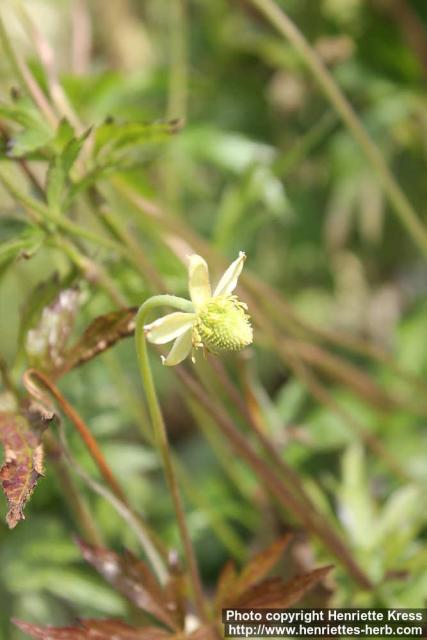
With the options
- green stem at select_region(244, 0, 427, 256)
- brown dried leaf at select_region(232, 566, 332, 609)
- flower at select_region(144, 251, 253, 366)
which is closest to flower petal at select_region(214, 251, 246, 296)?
flower at select_region(144, 251, 253, 366)

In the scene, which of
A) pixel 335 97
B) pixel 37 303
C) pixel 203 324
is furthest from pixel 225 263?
pixel 203 324

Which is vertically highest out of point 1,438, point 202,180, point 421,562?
point 202,180

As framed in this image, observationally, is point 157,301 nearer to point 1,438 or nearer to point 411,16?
point 1,438

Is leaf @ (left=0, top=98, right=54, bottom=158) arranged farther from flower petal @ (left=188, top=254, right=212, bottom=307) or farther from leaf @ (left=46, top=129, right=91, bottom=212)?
flower petal @ (left=188, top=254, right=212, bottom=307)

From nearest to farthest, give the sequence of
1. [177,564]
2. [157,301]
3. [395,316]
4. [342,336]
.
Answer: [157,301], [177,564], [342,336], [395,316]

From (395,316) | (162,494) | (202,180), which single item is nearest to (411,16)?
(202,180)

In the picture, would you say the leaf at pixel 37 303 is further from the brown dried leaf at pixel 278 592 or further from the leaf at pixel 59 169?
the brown dried leaf at pixel 278 592

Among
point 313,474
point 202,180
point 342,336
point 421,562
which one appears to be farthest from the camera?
point 202,180
